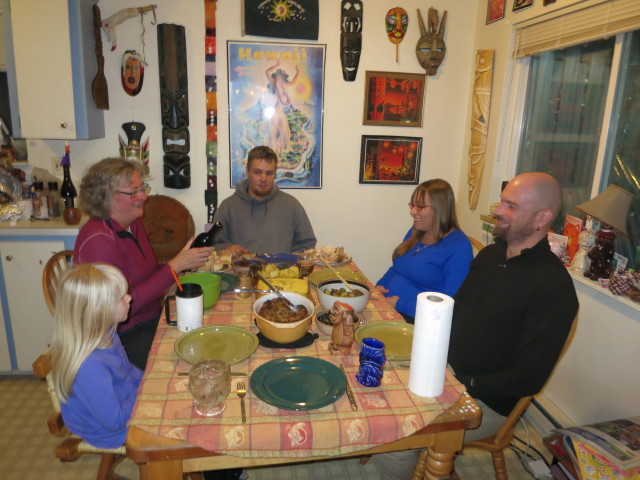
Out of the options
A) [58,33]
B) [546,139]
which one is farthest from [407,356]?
[58,33]

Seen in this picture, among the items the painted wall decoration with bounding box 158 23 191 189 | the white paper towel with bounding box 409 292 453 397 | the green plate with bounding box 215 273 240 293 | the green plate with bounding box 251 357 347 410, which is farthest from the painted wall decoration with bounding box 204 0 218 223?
the white paper towel with bounding box 409 292 453 397

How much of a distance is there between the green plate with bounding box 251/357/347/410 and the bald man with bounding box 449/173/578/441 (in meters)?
0.58

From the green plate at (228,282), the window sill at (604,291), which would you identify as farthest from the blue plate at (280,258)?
the window sill at (604,291)

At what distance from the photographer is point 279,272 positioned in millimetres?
1948

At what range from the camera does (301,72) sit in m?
3.14

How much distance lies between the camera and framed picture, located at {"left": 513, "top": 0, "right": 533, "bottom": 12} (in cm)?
256

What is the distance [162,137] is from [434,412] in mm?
2686

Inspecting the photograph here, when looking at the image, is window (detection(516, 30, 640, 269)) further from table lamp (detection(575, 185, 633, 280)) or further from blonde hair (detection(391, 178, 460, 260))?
blonde hair (detection(391, 178, 460, 260))

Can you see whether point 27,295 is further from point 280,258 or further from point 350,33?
point 350,33

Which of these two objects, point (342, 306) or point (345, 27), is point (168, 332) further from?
point (345, 27)

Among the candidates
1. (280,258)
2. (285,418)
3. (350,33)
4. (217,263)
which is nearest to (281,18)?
(350,33)

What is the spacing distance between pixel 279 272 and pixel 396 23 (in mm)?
2145

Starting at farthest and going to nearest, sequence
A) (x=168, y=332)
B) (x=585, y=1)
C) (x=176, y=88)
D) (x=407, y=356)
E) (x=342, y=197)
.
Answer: (x=342, y=197), (x=176, y=88), (x=585, y=1), (x=168, y=332), (x=407, y=356)

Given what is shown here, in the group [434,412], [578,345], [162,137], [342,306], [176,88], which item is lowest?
[578,345]
